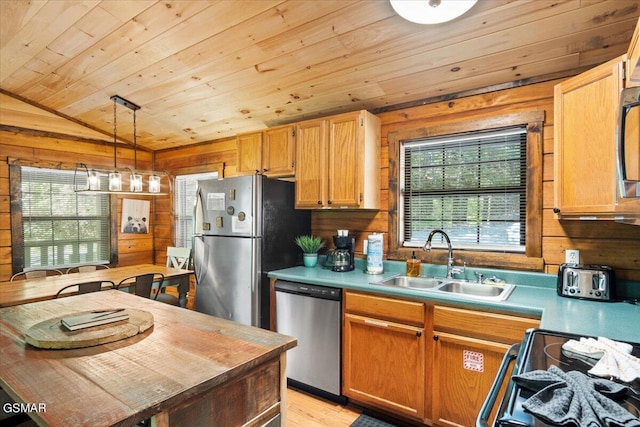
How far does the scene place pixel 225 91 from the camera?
295cm

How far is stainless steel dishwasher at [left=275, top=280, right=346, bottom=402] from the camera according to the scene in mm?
2463

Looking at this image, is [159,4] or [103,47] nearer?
[159,4]

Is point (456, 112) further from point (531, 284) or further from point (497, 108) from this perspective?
point (531, 284)

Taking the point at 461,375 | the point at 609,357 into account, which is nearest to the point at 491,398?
the point at 609,357

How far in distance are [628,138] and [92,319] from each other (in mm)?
2022

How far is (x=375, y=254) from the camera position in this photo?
2.75 meters

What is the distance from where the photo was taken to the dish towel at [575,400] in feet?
2.36

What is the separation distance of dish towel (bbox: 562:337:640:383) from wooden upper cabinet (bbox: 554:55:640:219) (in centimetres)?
73

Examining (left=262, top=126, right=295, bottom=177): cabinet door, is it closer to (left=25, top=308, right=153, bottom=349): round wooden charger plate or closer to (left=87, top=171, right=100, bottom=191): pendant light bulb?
(left=87, top=171, right=100, bottom=191): pendant light bulb

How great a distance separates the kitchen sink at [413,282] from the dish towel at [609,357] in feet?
4.39

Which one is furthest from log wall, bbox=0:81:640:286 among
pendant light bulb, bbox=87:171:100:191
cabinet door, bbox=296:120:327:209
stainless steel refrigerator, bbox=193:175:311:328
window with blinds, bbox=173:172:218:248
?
pendant light bulb, bbox=87:171:100:191

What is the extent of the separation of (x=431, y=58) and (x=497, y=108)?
633 millimetres

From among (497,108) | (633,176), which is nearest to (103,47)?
(497,108)

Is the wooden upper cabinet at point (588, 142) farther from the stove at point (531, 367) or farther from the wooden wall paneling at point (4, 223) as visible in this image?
the wooden wall paneling at point (4, 223)
